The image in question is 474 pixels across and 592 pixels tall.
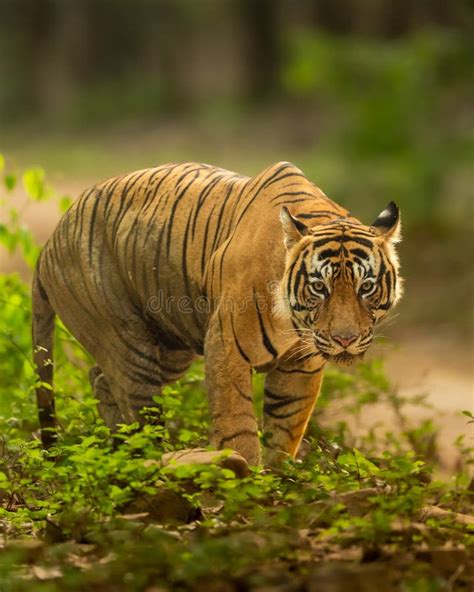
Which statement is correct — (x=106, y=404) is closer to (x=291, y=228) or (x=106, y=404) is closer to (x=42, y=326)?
(x=42, y=326)

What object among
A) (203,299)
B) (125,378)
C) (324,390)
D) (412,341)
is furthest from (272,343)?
(412,341)

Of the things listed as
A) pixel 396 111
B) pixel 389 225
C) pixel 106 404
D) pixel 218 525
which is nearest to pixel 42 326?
pixel 106 404

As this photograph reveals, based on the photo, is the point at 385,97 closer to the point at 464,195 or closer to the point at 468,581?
the point at 464,195

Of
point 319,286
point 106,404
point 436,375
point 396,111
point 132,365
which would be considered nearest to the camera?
point 319,286

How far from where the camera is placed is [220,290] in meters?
5.41

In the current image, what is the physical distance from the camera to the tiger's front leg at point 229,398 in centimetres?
533

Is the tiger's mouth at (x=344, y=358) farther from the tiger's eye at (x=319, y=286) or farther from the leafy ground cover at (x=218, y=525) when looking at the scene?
the leafy ground cover at (x=218, y=525)

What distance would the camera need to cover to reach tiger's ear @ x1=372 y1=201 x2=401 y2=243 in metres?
5.24

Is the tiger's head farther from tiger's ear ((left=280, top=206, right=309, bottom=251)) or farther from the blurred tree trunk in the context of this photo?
the blurred tree trunk

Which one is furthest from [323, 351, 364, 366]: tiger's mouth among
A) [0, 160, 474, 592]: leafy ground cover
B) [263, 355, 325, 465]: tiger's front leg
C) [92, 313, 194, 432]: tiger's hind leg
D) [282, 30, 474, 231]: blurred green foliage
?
[282, 30, 474, 231]: blurred green foliage

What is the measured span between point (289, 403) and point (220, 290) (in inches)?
26.6

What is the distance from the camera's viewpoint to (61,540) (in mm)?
4371

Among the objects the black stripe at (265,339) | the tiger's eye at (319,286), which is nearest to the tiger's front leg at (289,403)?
the black stripe at (265,339)

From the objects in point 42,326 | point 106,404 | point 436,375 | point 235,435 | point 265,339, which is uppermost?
point 265,339
